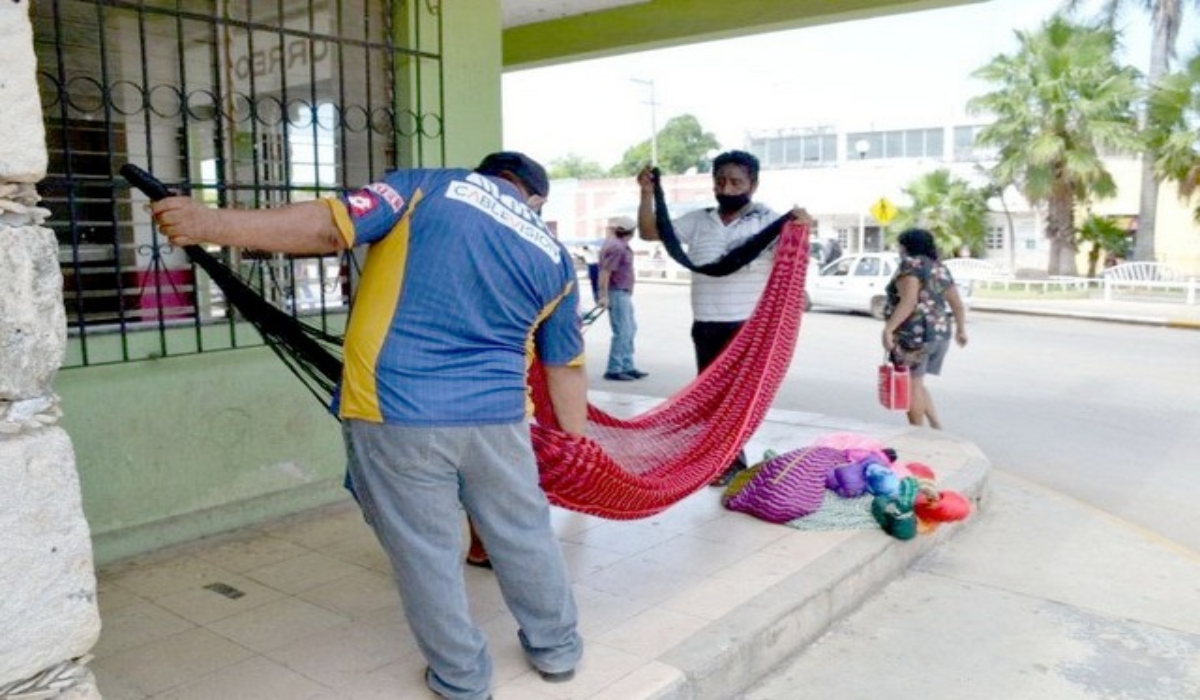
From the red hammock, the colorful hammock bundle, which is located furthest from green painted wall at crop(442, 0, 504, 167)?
the red hammock

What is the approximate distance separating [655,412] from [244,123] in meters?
2.47

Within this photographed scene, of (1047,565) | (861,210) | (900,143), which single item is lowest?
(1047,565)

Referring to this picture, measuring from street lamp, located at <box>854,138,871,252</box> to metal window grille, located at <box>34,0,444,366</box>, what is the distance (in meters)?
27.4

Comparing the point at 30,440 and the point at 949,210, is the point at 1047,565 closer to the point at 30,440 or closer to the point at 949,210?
the point at 30,440

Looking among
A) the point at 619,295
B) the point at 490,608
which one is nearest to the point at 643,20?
the point at 619,295

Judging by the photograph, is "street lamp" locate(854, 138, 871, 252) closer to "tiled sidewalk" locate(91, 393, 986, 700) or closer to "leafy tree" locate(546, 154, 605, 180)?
"tiled sidewalk" locate(91, 393, 986, 700)

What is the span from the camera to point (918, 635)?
3.59 metres

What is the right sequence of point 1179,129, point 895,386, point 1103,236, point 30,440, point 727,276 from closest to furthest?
point 30,440, point 727,276, point 895,386, point 1179,129, point 1103,236

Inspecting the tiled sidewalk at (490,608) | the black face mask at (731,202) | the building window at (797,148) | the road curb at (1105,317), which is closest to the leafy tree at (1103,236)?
the road curb at (1105,317)

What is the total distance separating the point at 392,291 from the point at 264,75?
10.3 feet

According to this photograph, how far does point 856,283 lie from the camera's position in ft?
56.0

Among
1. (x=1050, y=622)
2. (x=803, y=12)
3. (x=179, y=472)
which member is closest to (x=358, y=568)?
(x=179, y=472)

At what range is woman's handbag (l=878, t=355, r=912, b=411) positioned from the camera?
238 inches

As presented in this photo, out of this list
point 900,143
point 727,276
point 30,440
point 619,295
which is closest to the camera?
point 30,440
